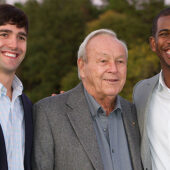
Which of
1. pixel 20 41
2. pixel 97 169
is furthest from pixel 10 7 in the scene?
pixel 97 169

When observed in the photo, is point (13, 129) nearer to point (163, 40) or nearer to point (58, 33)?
point (163, 40)

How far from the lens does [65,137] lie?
3.04 meters

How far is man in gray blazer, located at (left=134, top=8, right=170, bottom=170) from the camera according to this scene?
137 inches

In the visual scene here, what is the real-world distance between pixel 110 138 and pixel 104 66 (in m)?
0.84

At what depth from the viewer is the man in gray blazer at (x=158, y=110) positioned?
349 centimetres

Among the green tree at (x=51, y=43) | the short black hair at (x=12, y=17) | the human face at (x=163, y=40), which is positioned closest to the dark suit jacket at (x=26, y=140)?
the short black hair at (x=12, y=17)

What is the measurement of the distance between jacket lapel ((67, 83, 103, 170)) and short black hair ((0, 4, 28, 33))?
1027 mm

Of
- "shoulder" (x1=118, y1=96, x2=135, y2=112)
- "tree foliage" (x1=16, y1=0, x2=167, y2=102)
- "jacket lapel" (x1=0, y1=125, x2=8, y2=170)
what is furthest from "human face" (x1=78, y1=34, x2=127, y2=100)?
"tree foliage" (x1=16, y1=0, x2=167, y2=102)

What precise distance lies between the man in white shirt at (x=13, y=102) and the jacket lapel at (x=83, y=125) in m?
0.50

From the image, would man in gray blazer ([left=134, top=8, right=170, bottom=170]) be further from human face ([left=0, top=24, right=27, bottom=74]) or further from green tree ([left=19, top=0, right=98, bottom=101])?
green tree ([left=19, top=0, right=98, bottom=101])

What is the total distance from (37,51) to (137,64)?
42.5ft

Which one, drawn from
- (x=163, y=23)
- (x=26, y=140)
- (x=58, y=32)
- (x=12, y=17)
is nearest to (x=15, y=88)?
(x=26, y=140)

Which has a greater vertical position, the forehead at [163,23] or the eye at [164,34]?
the forehead at [163,23]

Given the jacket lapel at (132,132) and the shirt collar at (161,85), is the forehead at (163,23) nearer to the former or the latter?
the shirt collar at (161,85)
